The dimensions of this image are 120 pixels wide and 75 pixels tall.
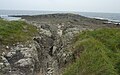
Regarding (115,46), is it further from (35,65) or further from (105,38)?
(35,65)

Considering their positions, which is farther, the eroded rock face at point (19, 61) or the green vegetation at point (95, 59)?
the eroded rock face at point (19, 61)

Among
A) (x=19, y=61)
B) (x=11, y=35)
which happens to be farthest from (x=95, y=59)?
(x=11, y=35)

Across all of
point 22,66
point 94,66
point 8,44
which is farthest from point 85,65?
point 8,44

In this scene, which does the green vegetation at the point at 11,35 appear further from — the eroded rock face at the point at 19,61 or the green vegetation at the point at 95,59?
the green vegetation at the point at 95,59

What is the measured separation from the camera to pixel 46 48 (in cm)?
2233

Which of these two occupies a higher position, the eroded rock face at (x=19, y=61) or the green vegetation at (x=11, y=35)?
the green vegetation at (x=11, y=35)

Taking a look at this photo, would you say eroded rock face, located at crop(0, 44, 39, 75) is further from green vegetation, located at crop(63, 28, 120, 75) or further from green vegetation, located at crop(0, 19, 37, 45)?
green vegetation, located at crop(63, 28, 120, 75)

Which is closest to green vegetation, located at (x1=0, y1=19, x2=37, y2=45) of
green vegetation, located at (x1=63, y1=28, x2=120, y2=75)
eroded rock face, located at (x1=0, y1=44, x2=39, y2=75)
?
eroded rock face, located at (x1=0, y1=44, x2=39, y2=75)

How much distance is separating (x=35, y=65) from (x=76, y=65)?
451 cm

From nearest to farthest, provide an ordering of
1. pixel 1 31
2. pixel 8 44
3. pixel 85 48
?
pixel 85 48 < pixel 8 44 < pixel 1 31

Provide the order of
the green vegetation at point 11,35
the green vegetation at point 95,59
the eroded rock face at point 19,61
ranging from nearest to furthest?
1. the green vegetation at point 95,59
2. the eroded rock face at point 19,61
3. the green vegetation at point 11,35

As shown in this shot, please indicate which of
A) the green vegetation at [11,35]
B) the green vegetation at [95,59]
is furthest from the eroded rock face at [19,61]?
the green vegetation at [95,59]

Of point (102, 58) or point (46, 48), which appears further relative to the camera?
point (46, 48)

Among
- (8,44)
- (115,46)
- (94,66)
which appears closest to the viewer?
(94,66)
